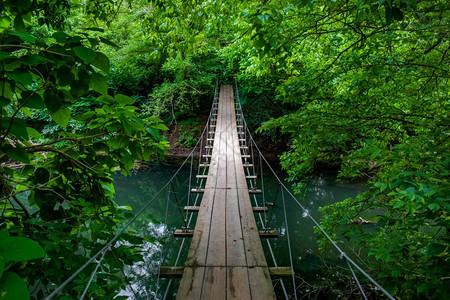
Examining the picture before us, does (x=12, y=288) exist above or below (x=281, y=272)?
above

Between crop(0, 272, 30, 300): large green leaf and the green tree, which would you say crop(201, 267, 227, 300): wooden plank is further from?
crop(0, 272, 30, 300): large green leaf

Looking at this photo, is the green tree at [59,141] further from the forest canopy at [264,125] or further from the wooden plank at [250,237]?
the wooden plank at [250,237]

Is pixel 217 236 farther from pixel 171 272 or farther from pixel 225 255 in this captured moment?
pixel 171 272

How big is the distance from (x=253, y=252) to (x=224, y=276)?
29 cm

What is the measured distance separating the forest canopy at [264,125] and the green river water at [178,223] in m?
0.99

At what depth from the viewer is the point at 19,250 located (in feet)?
1.18

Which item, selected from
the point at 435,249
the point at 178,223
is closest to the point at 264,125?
the point at 435,249

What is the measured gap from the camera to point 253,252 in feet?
5.52

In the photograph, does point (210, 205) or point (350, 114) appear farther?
point (210, 205)

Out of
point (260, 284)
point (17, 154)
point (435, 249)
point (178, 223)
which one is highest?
point (17, 154)

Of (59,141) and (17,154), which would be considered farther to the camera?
(59,141)

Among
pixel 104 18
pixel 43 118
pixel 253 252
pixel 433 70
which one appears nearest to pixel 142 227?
pixel 253 252

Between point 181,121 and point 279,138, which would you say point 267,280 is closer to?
point 279,138

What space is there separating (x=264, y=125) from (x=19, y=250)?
220 centimetres
